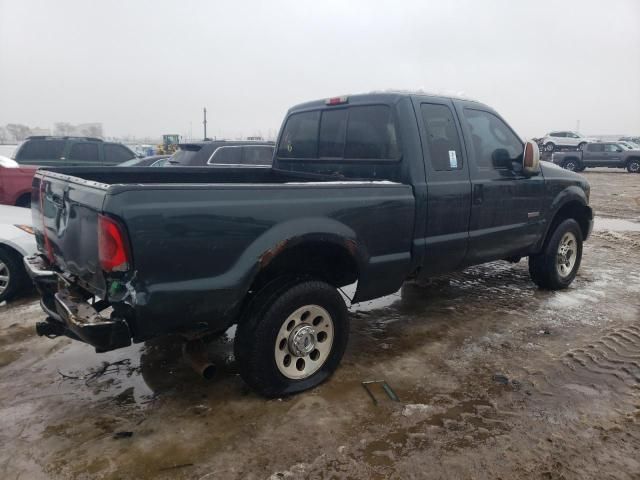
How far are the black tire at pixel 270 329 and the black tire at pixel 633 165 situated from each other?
2896cm

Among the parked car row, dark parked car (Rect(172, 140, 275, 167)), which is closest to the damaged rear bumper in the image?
the parked car row

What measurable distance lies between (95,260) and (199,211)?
2.02 ft

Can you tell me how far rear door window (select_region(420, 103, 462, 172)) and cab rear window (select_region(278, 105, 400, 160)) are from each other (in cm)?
33

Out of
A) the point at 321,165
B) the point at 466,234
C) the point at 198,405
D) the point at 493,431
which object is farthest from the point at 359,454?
the point at 321,165

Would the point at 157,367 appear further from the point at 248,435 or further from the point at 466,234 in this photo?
the point at 466,234

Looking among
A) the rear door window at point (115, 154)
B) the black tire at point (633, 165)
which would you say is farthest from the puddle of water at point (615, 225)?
the black tire at point (633, 165)

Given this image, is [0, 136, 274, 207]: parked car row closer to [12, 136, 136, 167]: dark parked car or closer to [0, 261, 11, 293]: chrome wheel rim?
[12, 136, 136, 167]: dark parked car

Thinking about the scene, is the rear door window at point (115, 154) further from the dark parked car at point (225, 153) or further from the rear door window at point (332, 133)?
the rear door window at point (332, 133)

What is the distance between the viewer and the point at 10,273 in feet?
16.1

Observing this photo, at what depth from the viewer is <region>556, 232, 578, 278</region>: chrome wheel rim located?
558cm

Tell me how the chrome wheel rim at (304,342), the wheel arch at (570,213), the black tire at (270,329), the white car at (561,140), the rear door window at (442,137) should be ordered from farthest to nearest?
the white car at (561,140)
the wheel arch at (570,213)
the rear door window at (442,137)
the chrome wheel rim at (304,342)
the black tire at (270,329)

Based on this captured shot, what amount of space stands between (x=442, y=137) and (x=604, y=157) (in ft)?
88.3

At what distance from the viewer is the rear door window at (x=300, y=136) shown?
4.55 m

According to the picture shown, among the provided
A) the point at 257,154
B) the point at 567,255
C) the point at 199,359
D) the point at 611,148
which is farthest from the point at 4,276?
the point at 611,148
